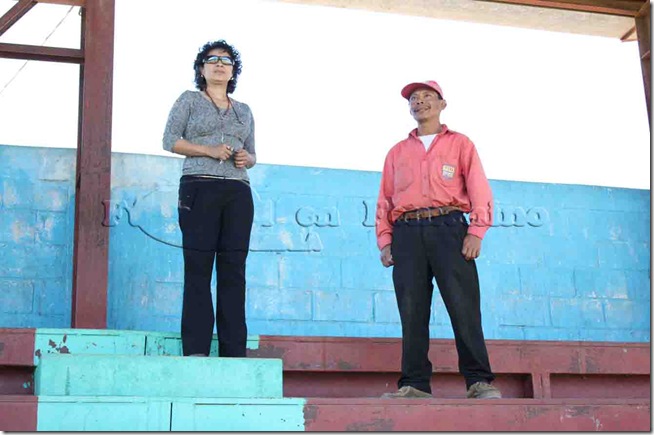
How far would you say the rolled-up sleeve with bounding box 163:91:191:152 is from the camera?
4.17 metres

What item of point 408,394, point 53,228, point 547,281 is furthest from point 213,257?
point 547,281

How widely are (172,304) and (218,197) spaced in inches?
70.9

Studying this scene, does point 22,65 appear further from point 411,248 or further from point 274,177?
point 411,248

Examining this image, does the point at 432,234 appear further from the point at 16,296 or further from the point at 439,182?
the point at 16,296

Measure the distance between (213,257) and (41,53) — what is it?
2.04m

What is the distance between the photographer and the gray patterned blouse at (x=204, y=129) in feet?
13.6

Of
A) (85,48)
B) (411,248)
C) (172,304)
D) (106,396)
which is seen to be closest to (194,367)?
(106,396)

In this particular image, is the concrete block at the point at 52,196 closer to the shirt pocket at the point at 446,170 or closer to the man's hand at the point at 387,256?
the man's hand at the point at 387,256

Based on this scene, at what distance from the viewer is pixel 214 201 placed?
4.09 meters

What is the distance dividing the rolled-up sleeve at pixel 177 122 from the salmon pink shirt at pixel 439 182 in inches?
36.7

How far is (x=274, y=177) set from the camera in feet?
20.0

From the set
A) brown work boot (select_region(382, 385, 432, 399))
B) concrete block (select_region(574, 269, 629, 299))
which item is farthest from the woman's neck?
concrete block (select_region(574, 269, 629, 299))

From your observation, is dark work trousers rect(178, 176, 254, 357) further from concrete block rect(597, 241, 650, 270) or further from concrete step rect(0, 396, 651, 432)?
concrete block rect(597, 241, 650, 270)

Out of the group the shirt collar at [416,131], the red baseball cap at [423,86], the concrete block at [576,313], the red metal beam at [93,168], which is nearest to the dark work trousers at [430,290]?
the shirt collar at [416,131]
